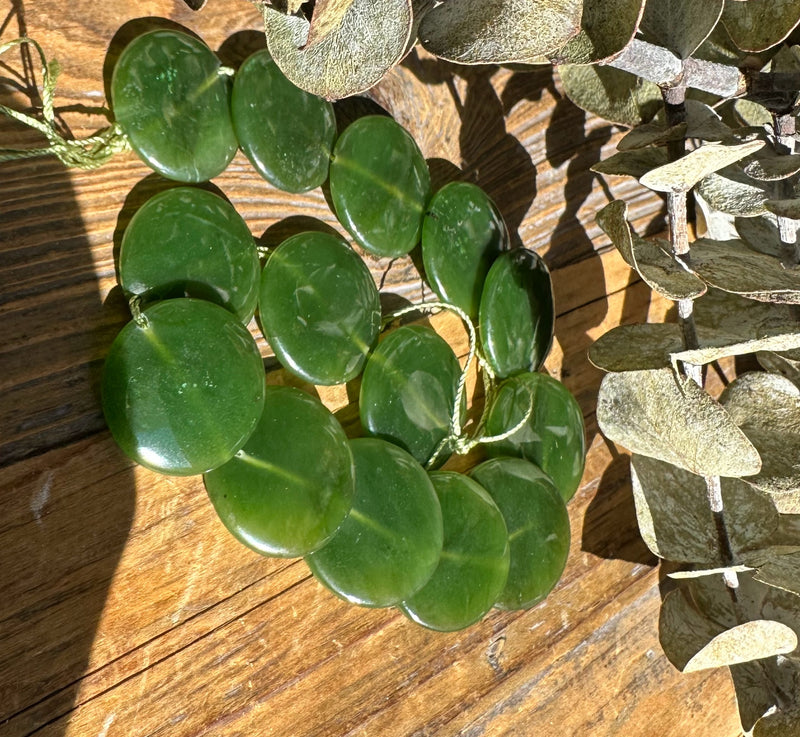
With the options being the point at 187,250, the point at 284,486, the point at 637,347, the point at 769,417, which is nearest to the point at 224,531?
the point at 284,486

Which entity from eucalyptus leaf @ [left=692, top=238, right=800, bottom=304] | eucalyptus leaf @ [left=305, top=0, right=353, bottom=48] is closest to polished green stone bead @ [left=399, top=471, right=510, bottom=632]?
eucalyptus leaf @ [left=692, top=238, right=800, bottom=304]

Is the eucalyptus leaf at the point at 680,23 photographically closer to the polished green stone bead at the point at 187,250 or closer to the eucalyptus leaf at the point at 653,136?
the eucalyptus leaf at the point at 653,136

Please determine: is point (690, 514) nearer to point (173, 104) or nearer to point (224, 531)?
point (224, 531)

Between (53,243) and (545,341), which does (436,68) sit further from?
(53,243)

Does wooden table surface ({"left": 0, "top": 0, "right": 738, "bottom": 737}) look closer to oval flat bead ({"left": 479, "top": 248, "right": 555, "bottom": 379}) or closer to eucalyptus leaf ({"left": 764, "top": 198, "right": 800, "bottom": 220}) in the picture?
oval flat bead ({"left": 479, "top": 248, "right": 555, "bottom": 379})

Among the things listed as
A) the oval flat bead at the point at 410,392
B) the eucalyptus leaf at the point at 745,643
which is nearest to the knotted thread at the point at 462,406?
the oval flat bead at the point at 410,392

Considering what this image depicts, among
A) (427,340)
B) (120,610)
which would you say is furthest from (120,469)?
(427,340)
